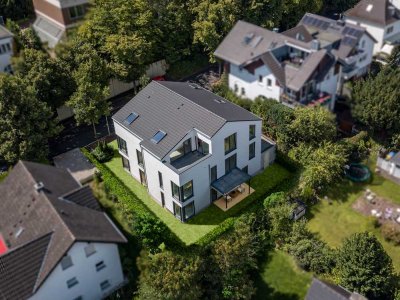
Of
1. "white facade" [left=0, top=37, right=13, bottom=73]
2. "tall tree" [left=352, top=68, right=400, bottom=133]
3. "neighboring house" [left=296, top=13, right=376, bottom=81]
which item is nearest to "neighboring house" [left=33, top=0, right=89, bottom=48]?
"white facade" [left=0, top=37, right=13, bottom=73]

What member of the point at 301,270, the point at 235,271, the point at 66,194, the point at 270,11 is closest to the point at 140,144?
the point at 66,194

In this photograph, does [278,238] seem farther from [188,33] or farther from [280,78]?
[188,33]

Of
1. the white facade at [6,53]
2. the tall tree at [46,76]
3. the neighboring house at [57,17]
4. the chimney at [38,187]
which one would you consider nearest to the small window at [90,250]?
the chimney at [38,187]

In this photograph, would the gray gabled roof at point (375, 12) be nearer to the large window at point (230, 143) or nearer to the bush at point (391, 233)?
the bush at point (391, 233)

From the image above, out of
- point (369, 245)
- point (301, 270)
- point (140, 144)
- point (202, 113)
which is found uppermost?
point (202, 113)

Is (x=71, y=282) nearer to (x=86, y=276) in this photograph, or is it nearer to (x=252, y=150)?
(x=86, y=276)

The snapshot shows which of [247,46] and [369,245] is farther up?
[247,46]
